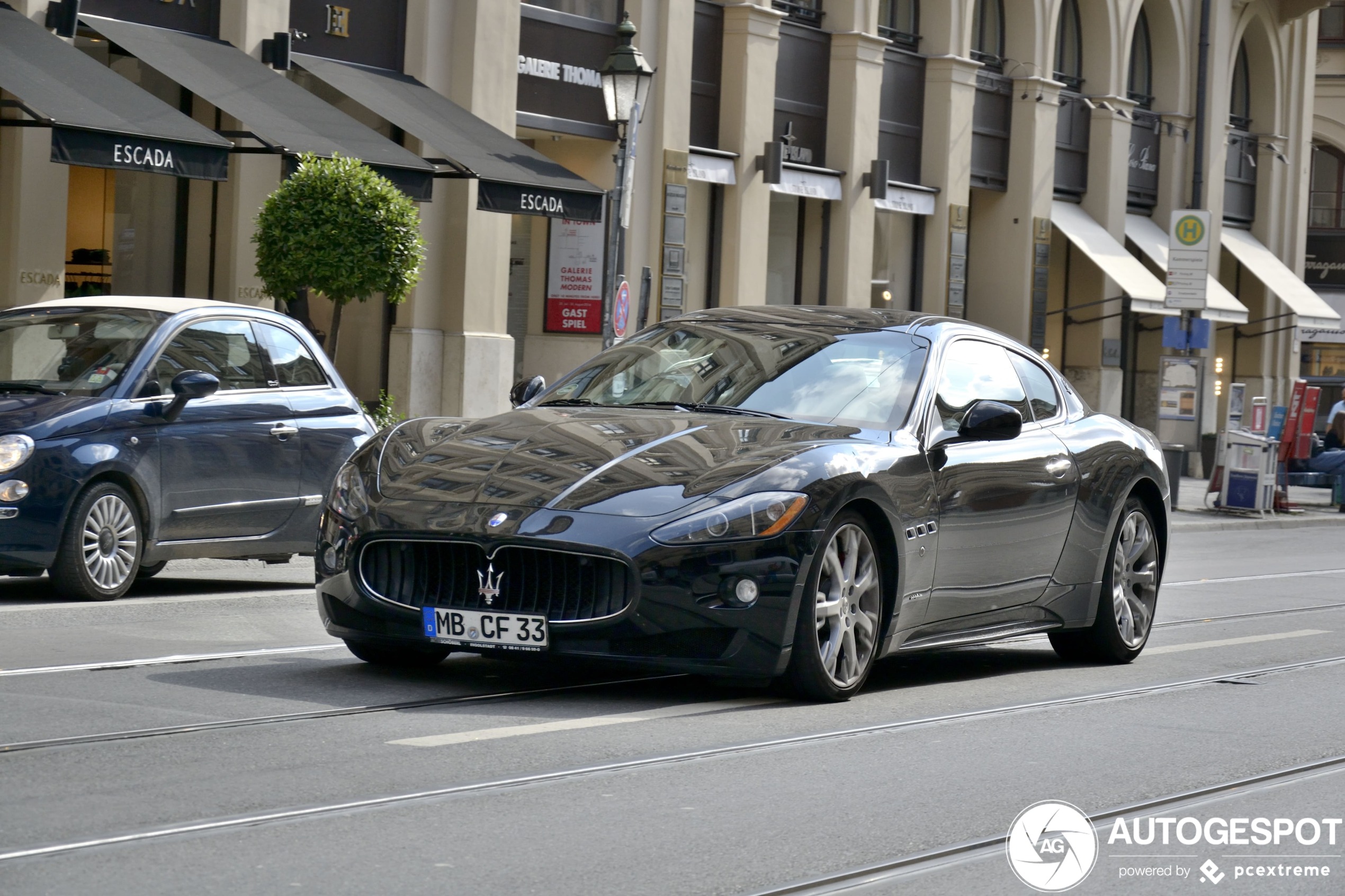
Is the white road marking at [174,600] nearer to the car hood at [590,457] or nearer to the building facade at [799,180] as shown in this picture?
the car hood at [590,457]

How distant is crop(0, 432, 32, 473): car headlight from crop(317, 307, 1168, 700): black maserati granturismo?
8.84 ft

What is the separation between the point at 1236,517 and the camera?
85.8 feet

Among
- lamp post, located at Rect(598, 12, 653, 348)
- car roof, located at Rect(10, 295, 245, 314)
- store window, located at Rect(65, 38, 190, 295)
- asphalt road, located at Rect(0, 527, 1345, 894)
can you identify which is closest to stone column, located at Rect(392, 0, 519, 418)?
store window, located at Rect(65, 38, 190, 295)

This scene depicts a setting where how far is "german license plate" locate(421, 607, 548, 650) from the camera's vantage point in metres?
6.86

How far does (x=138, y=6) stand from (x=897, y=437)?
44.9 ft

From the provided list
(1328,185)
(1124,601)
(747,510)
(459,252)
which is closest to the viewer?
(747,510)

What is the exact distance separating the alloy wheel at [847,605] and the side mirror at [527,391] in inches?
73.3

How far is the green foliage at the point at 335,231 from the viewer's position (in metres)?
17.9

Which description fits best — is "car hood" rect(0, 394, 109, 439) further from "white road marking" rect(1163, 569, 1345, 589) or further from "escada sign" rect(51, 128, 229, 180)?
"white road marking" rect(1163, 569, 1345, 589)

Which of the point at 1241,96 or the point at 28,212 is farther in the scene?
the point at 1241,96

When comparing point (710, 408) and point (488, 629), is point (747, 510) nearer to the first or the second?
point (488, 629)

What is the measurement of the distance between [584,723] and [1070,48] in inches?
1232

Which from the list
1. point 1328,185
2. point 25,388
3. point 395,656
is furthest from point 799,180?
point 1328,185

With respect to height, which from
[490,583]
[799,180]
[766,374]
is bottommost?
[490,583]
